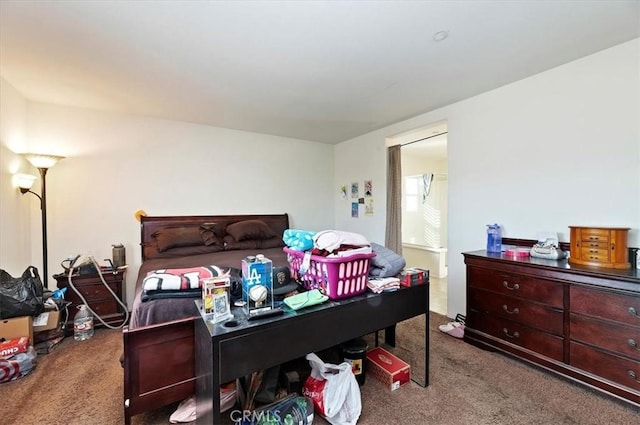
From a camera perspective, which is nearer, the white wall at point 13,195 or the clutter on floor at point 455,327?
the white wall at point 13,195

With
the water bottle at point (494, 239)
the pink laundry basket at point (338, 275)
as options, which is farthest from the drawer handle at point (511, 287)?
the pink laundry basket at point (338, 275)

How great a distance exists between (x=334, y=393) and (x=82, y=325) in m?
2.62

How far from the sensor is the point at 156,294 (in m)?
1.59

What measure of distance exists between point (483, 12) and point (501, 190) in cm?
167

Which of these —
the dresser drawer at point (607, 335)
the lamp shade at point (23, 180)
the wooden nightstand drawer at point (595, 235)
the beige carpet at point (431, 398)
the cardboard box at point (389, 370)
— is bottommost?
the beige carpet at point (431, 398)

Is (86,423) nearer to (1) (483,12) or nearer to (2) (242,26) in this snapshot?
(2) (242,26)

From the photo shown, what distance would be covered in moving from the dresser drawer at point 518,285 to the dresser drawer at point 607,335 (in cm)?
15

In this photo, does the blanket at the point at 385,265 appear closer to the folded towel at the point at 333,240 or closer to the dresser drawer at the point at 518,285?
the folded towel at the point at 333,240

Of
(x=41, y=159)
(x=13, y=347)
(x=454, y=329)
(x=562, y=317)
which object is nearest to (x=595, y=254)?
(x=562, y=317)

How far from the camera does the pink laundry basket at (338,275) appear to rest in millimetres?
1467

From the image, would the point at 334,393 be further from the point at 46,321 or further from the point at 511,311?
the point at 46,321

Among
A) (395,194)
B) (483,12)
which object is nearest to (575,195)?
(483,12)

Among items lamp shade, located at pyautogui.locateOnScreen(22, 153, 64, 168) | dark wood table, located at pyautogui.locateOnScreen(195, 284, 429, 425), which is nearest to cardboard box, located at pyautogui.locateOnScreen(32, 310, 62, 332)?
lamp shade, located at pyautogui.locateOnScreen(22, 153, 64, 168)

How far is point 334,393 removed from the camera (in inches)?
62.6
